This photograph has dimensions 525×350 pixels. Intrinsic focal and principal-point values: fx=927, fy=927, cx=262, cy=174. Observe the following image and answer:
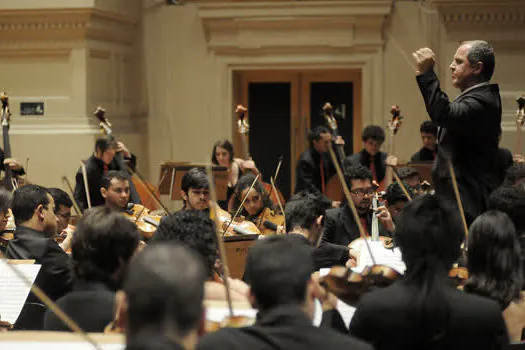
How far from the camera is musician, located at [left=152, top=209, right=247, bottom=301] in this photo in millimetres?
3125

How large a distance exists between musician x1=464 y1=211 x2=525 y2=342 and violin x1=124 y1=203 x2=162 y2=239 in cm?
275

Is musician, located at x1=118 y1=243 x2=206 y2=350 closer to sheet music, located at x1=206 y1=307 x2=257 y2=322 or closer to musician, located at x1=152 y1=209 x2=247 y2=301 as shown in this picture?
sheet music, located at x1=206 y1=307 x2=257 y2=322

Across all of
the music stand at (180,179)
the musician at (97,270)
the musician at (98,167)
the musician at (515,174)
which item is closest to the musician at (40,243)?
the musician at (97,270)

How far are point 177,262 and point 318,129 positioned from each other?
6.18m

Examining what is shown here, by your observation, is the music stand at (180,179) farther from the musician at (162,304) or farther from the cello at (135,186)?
the musician at (162,304)

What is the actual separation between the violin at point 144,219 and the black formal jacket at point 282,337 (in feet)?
10.7

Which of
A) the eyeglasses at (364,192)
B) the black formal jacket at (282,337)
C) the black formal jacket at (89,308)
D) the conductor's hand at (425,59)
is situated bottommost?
the black formal jacket at (89,308)

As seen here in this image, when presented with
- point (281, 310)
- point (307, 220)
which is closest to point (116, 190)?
point (307, 220)

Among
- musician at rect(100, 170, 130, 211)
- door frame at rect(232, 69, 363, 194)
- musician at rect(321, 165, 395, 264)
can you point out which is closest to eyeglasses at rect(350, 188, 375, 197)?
musician at rect(321, 165, 395, 264)

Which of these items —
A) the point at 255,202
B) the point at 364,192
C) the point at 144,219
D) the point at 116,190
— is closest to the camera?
the point at 364,192

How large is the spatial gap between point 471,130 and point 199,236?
48.9 inches

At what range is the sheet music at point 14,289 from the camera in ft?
11.2

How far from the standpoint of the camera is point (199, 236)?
3.18m

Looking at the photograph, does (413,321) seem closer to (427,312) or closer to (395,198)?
(427,312)
